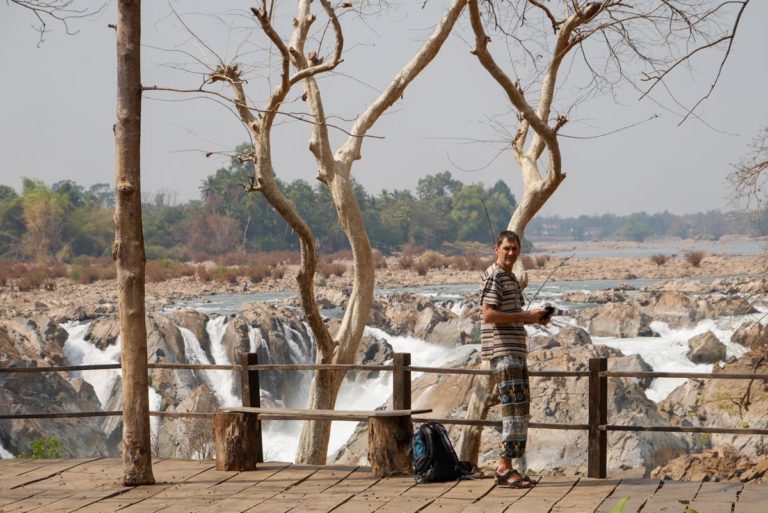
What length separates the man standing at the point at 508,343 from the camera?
615 centimetres

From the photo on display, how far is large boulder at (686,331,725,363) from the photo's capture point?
2400 cm

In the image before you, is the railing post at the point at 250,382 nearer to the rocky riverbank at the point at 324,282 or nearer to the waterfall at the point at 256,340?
the waterfall at the point at 256,340

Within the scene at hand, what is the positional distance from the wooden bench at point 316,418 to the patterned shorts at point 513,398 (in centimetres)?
76

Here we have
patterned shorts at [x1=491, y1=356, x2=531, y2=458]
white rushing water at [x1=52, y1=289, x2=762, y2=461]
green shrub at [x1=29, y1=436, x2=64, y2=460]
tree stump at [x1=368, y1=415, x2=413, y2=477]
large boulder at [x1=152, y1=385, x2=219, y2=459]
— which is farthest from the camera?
white rushing water at [x1=52, y1=289, x2=762, y2=461]

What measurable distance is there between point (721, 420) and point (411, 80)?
33.1 feet

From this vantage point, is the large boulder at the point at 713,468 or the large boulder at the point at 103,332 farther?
the large boulder at the point at 103,332

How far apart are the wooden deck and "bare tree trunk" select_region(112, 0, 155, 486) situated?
344mm

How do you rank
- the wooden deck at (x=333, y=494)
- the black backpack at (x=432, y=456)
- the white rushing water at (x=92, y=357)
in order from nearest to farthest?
the wooden deck at (x=333, y=494) < the black backpack at (x=432, y=456) < the white rushing water at (x=92, y=357)

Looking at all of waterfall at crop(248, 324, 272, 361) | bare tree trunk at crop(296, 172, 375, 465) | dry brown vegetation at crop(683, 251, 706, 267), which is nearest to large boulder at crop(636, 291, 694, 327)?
waterfall at crop(248, 324, 272, 361)

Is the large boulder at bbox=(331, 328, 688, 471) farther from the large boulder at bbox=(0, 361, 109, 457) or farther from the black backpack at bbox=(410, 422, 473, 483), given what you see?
the black backpack at bbox=(410, 422, 473, 483)

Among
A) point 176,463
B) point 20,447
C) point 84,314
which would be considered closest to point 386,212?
point 84,314

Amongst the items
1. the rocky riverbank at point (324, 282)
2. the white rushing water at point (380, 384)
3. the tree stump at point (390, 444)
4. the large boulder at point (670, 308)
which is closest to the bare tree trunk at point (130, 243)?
the tree stump at point (390, 444)

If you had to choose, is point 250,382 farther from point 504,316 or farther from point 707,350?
point 707,350

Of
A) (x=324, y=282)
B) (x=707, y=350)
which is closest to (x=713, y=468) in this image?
(x=707, y=350)
